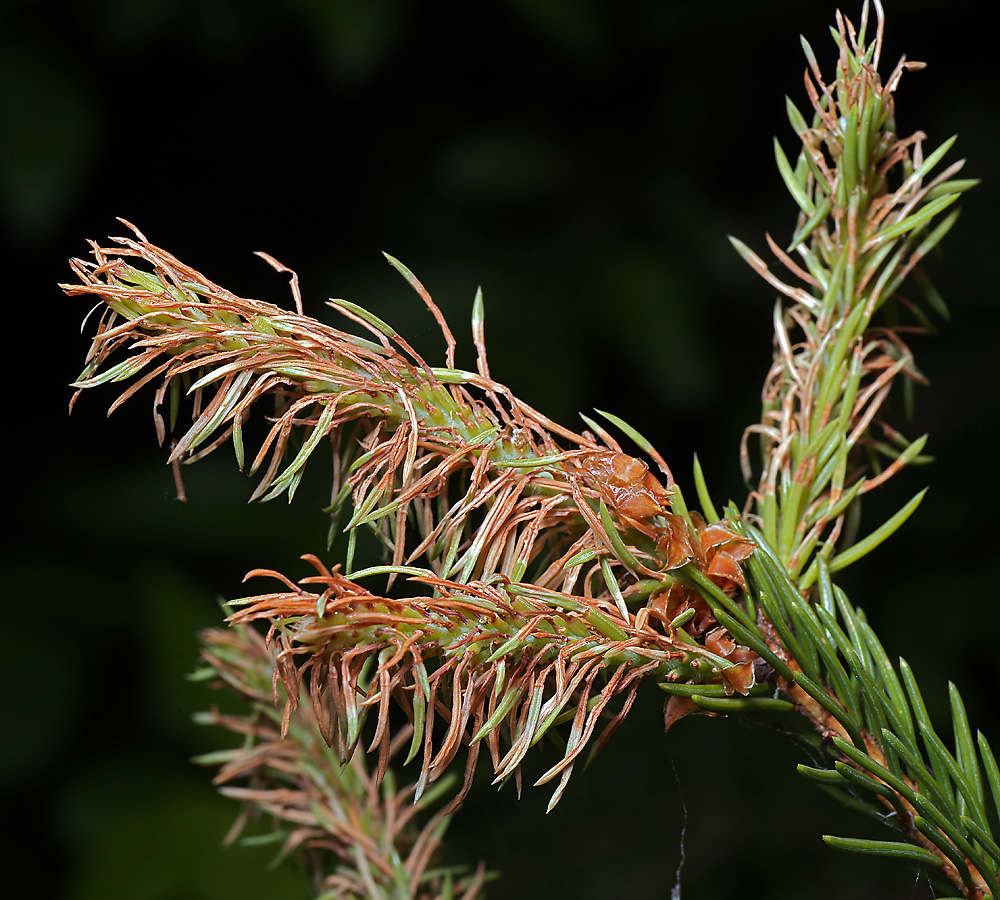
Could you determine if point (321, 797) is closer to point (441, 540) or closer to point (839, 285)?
point (441, 540)

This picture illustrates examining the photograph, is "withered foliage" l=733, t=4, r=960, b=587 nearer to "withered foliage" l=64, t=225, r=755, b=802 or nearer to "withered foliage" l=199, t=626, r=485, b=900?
"withered foliage" l=64, t=225, r=755, b=802

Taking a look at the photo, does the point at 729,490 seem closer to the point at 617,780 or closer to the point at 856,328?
the point at 617,780

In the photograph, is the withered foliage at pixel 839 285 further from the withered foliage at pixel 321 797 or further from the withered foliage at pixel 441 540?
the withered foliage at pixel 321 797

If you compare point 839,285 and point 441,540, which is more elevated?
point 839,285

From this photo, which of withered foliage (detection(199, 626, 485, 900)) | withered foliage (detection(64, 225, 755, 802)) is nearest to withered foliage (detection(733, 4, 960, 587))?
withered foliage (detection(64, 225, 755, 802))

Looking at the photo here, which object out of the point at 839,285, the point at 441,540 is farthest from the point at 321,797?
the point at 839,285

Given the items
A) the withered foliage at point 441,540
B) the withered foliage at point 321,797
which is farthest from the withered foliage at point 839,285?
the withered foliage at point 321,797

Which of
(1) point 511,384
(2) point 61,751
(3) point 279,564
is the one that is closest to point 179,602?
(3) point 279,564
